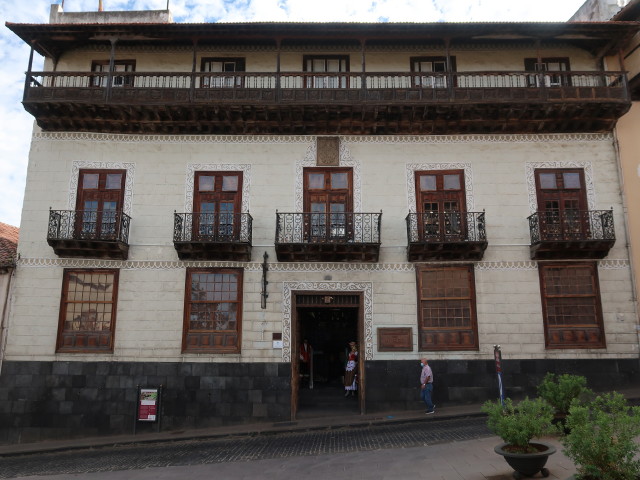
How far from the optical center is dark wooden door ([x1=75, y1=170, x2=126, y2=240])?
1481 cm

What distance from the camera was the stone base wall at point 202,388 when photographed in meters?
14.0

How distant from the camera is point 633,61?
15.9 meters

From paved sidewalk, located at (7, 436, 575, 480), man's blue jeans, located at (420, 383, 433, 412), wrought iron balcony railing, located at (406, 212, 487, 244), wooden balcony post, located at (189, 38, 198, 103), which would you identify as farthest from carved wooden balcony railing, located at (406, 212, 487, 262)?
wooden balcony post, located at (189, 38, 198, 103)

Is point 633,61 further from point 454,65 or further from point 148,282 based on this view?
point 148,282

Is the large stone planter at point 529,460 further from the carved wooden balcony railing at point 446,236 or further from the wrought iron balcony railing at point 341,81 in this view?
the wrought iron balcony railing at point 341,81

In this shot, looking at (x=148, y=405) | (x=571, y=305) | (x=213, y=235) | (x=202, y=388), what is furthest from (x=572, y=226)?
(x=148, y=405)

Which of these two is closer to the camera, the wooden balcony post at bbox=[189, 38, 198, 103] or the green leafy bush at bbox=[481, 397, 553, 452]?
the green leafy bush at bbox=[481, 397, 553, 452]

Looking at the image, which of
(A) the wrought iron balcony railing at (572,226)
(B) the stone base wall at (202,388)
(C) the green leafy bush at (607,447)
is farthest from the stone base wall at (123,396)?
(C) the green leafy bush at (607,447)

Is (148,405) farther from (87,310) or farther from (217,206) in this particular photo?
(217,206)

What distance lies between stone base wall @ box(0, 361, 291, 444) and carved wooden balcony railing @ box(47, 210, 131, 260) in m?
3.28

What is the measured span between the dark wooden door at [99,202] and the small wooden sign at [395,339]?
8.64m

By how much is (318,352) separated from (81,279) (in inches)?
389

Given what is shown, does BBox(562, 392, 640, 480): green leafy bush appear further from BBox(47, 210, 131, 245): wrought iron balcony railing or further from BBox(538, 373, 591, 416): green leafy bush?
BBox(47, 210, 131, 245): wrought iron balcony railing

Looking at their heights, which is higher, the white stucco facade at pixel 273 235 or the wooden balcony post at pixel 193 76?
the wooden balcony post at pixel 193 76
